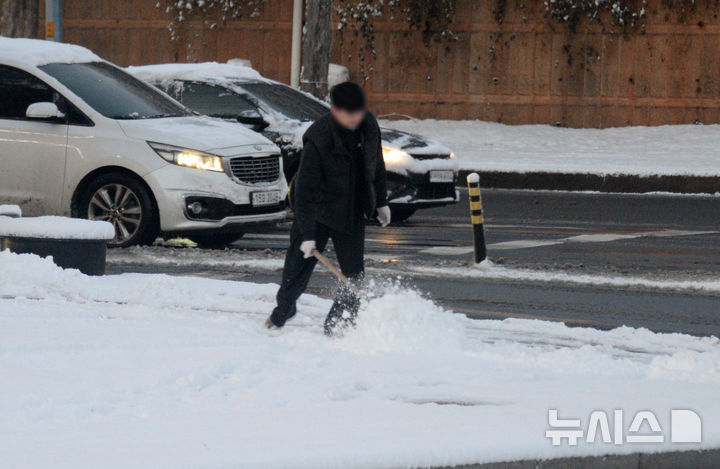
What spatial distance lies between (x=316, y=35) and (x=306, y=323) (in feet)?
44.9

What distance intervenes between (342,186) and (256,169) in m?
4.82

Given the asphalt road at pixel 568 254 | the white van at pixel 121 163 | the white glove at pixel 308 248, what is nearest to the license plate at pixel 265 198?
the white van at pixel 121 163

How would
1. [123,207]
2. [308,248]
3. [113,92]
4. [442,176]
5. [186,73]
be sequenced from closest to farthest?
[308,248] → [123,207] → [113,92] → [442,176] → [186,73]

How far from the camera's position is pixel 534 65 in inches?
898

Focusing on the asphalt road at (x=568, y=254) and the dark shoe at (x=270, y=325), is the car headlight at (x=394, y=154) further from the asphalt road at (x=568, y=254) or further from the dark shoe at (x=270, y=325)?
the dark shoe at (x=270, y=325)

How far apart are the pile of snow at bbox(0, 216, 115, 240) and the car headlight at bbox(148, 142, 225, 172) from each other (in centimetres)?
213

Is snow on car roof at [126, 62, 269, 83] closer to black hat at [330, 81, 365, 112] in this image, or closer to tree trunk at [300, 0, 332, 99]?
tree trunk at [300, 0, 332, 99]

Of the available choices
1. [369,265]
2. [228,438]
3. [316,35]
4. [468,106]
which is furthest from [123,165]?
[468,106]

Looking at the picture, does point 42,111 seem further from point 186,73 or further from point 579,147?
point 579,147

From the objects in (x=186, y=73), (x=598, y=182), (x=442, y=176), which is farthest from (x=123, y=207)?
(x=598, y=182)

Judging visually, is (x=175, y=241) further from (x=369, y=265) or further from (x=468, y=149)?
(x=468, y=149)

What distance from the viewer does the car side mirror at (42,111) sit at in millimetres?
11594

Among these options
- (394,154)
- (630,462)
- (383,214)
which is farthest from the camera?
(394,154)

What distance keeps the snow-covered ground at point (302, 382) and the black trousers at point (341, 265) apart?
102 mm
